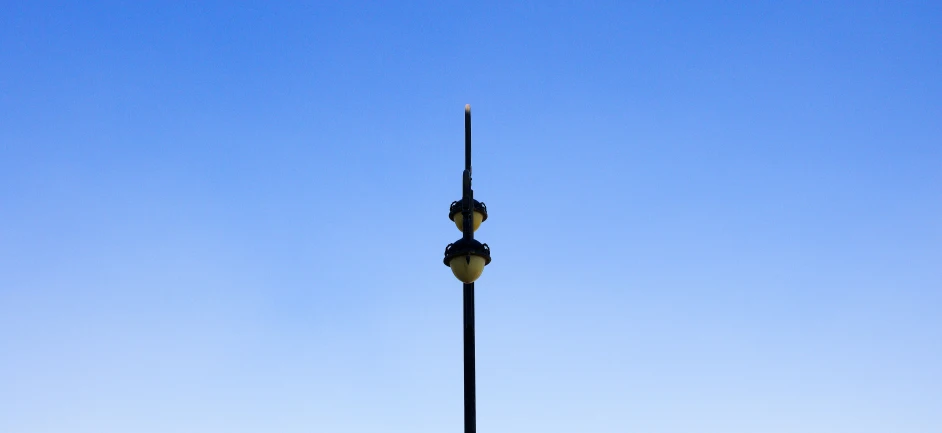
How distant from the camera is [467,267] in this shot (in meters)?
8.93

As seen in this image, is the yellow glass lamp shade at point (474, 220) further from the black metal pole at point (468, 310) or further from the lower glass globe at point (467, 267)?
the lower glass globe at point (467, 267)

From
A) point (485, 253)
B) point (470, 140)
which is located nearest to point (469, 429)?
point (485, 253)

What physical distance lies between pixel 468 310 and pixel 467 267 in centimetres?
44

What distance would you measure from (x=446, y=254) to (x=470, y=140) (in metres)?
1.51

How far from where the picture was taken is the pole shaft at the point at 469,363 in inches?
325

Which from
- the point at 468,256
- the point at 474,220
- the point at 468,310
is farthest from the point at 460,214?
the point at 468,310

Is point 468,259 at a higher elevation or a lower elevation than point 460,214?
lower

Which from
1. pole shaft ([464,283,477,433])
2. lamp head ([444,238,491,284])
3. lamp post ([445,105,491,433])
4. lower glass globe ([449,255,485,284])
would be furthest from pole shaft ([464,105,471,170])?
pole shaft ([464,283,477,433])

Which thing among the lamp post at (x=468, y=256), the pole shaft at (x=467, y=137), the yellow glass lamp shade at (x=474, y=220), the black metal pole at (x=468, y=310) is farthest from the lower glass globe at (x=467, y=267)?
the pole shaft at (x=467, y=137)

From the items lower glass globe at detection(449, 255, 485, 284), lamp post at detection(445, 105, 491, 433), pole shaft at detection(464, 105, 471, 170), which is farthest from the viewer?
pole shaft at detection(464, 105, 471, 170)

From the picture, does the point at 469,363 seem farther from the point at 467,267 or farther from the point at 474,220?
the point at 474,220

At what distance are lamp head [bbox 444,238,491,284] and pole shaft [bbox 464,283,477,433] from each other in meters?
0.18

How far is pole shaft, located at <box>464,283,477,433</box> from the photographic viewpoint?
27.1 feet

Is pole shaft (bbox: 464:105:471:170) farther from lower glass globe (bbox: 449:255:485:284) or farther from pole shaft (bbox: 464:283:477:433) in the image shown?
pole shaft (bbox: 464:283:477:433)
